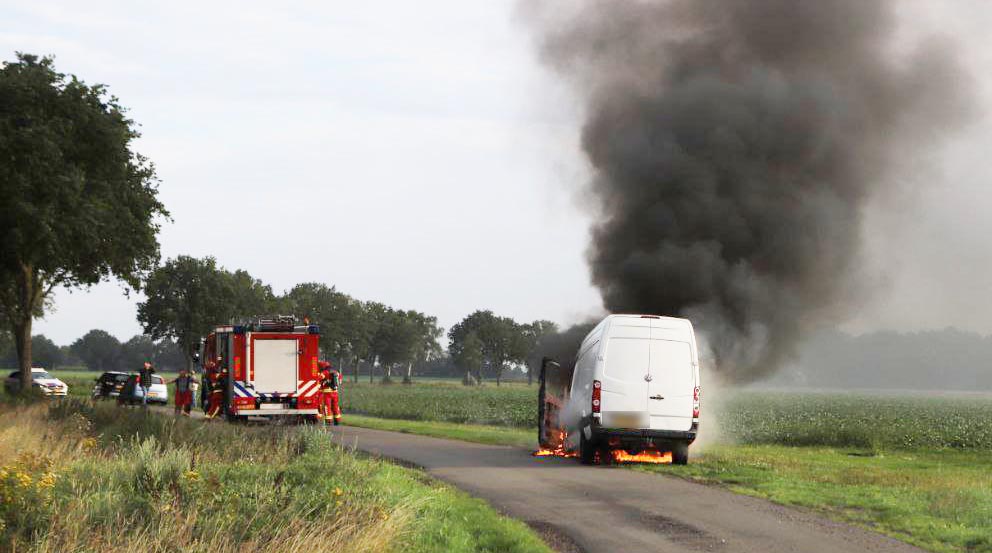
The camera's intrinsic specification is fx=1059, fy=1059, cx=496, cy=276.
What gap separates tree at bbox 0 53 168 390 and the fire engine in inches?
299

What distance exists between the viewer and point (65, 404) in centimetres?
2588

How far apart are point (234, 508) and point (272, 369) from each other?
1866cm

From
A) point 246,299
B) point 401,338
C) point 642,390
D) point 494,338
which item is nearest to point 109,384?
point 642,390

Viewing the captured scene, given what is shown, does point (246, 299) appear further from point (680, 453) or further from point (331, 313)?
point (680, 453)

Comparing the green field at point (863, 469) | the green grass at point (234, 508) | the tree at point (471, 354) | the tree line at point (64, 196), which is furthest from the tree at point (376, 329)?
the green grass at point (234, 508)

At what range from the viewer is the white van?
18188 millimetres

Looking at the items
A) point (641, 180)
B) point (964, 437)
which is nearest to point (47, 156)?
point (641, 180)

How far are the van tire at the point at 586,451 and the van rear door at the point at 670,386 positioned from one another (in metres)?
1.23

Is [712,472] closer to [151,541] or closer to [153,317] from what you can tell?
[151,541]

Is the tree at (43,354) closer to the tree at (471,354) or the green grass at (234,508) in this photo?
the tree at (471,354)

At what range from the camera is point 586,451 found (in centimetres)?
1886

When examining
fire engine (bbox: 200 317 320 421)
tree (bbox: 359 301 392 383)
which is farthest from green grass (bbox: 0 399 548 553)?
tree (bbox: 359 301 392 383)

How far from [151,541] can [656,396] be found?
11.4 metres

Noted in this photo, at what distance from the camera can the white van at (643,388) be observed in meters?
18.2
